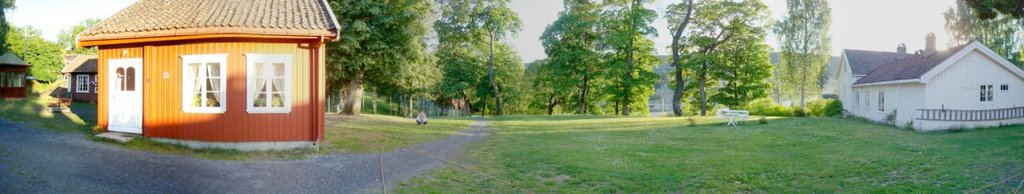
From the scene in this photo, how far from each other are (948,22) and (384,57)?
4535 centimetres

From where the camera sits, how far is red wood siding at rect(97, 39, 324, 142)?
13.5m

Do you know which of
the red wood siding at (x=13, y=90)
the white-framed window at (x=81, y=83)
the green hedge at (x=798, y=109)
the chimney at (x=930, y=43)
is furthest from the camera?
the white-framed window at (x=81, y=83)

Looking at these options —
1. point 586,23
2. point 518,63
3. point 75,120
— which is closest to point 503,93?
point 518,63

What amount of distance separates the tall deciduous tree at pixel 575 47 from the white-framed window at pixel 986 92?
22.0 metres

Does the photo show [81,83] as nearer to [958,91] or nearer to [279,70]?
[279,70]

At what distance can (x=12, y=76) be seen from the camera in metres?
34.2

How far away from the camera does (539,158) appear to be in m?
13.4

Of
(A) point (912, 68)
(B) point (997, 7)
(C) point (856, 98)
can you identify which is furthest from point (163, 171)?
(C) point (856, 98)

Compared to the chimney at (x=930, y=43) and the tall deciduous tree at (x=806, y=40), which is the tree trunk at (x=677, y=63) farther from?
the chimney at (x=930, y=43)

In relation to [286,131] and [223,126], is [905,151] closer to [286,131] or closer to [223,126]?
[286,131]

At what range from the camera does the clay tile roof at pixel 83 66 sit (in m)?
38.9

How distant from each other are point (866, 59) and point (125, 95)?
41825mm

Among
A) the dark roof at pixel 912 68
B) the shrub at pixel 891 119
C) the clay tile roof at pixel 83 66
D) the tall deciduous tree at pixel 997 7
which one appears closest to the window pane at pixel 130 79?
the tall deciduous tree at pixel 997 7

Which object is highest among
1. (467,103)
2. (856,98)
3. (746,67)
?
(746,67)
